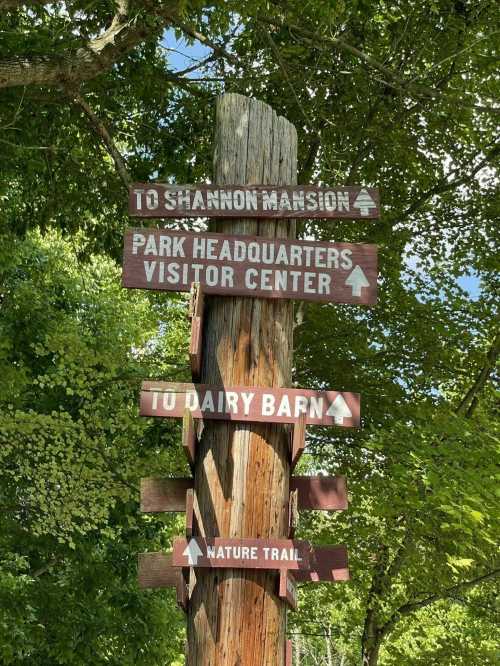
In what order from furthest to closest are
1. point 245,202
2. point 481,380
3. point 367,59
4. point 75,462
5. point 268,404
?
1. point 481,380
2. point 75,462
3. point 367,59
4. point 245,202
5. point 268,404

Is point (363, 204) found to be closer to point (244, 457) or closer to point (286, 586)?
point (244, 457)

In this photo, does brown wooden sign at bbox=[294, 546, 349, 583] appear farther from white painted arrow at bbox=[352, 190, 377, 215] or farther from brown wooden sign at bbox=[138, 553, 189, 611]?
white painted arrow at bbox=[352, 190, 377, 215]

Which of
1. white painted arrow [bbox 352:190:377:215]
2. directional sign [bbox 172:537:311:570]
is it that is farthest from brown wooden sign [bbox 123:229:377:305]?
directional sign [bbox 172:537:311:570]

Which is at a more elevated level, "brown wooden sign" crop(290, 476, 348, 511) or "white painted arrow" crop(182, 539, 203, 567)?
"brown wooden sign" crop(290, 476, 348, 511)

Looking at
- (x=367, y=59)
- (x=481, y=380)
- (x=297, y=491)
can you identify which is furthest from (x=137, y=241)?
(x=481, y=380)

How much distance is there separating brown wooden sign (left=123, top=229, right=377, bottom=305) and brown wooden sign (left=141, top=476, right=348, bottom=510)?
953 mm

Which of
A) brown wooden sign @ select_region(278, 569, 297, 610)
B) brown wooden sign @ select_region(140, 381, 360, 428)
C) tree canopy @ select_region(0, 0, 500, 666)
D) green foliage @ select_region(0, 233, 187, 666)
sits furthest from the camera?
green foliage @ select_region(0, 233, 187, 666)

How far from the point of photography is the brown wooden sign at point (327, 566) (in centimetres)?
443

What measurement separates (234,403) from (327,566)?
0.95m

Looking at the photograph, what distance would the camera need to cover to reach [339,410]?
4.47 m

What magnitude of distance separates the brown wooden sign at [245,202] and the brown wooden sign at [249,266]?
0.65 ft

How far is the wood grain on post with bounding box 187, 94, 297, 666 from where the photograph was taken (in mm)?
4238

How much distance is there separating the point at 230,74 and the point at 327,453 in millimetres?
5592

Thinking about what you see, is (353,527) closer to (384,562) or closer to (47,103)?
(384,562)
